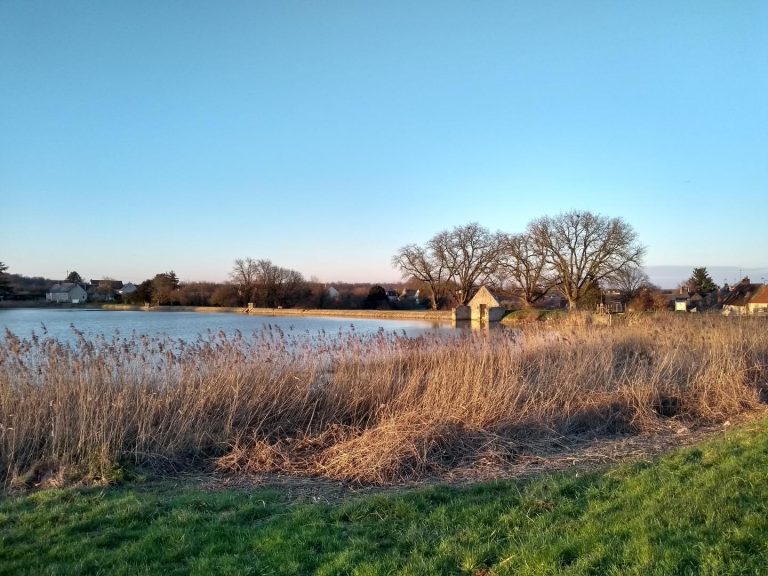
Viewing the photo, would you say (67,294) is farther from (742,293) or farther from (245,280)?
(742,293)

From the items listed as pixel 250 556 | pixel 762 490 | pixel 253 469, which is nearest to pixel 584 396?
pixel 762 490

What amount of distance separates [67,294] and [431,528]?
74.4 metres

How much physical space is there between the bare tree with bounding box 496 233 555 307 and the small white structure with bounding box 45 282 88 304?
49.6 meters

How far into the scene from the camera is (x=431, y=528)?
3.76 meters

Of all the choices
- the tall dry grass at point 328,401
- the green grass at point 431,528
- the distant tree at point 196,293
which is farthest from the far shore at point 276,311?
the green grass at point 431,528

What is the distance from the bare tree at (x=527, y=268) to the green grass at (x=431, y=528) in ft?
150

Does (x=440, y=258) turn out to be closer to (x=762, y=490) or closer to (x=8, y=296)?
(x=8, y=296)

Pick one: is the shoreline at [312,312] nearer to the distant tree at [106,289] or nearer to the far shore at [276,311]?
the far shore at [276,311]

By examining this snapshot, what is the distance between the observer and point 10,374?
6777 mm

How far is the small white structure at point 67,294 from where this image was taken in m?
66.1

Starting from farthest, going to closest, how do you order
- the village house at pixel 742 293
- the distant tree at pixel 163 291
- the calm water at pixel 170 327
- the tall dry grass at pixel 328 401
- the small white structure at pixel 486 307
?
the distant tree at pixel 163 291
the small white structure at pixel 486 307
the village house at pixel 742 293
the calm water at pixel 170 327
the tall dry grass at pixel 328 401

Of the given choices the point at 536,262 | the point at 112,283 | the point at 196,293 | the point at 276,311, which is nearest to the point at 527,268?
the point at 536,262

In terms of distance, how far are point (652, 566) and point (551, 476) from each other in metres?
2.09

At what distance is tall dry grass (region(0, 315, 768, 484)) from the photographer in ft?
19.2
